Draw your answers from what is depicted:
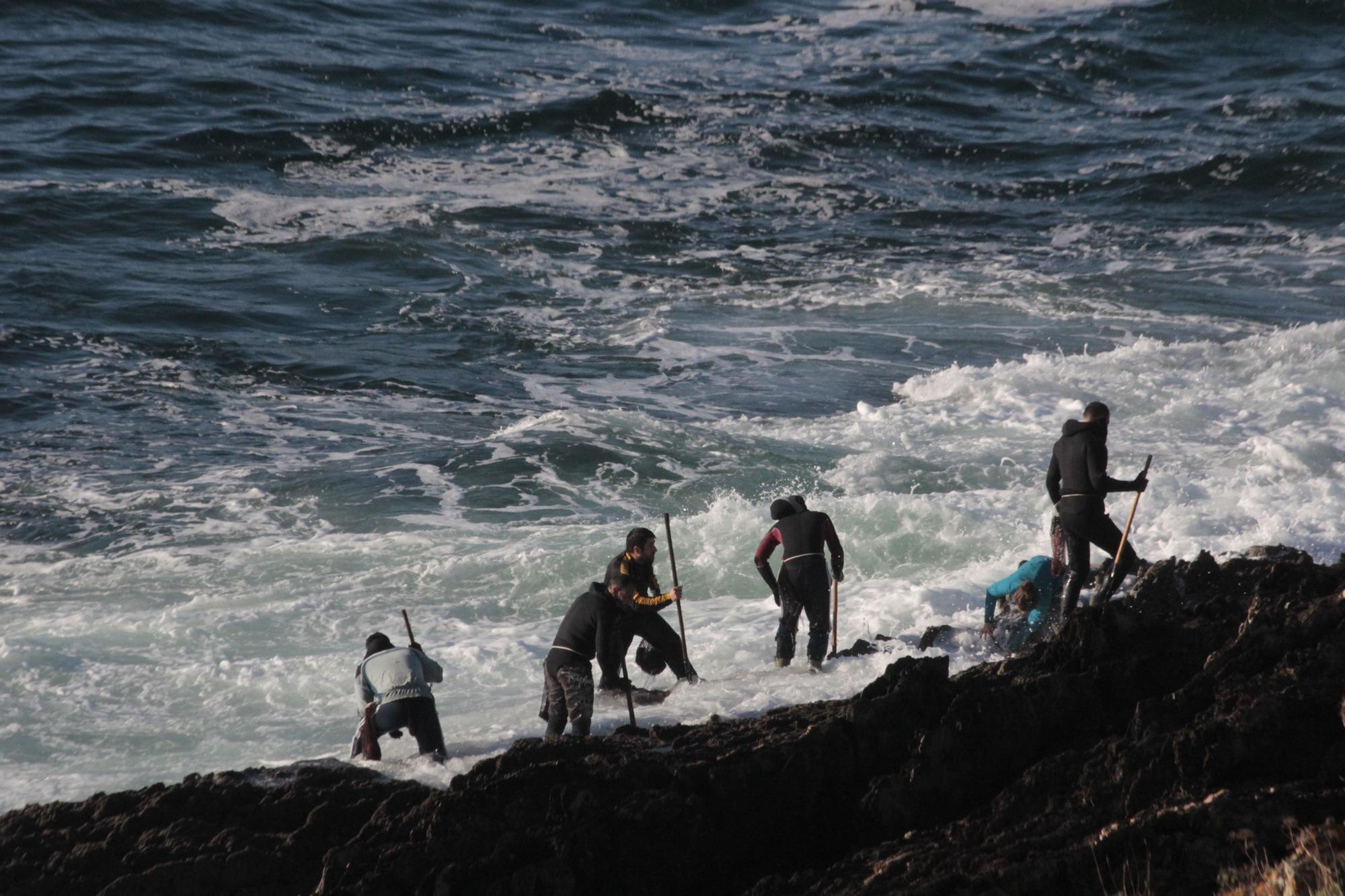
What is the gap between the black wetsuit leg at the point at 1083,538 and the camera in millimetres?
9266

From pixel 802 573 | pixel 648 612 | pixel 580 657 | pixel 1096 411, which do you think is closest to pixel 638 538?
pixel 648 612

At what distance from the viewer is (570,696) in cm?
834

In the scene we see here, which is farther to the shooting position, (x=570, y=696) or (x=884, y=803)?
(x=570, y=696)

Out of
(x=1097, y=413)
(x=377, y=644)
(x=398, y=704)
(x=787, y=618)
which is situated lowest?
(x=787, y=618)

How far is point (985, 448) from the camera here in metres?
15.4

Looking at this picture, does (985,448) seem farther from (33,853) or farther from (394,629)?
(33,853)

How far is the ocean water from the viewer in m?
11.3

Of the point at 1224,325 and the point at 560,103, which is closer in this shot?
the point at 1224,325

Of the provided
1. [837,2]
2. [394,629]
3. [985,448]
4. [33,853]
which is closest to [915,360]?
[985,448]

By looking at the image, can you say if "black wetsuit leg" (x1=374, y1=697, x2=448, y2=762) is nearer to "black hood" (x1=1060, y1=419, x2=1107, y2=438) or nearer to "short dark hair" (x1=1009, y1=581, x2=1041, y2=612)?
"short dark hair" (x1=1009, y1=581, x2=1041, y2=612)

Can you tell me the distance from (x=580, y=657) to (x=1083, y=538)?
365 centimetres

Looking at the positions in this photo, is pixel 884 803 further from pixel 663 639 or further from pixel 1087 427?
pixel 1087 427

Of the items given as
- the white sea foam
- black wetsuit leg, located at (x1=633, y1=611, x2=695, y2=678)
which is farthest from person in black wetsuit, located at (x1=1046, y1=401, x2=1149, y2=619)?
black wetsuit leg, located at (x1=633, y1=611, x2=695, y2=678)

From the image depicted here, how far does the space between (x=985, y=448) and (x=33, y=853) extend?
11.7 metres
